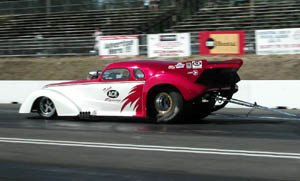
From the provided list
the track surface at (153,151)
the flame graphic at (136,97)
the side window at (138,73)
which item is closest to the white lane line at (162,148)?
the track surface at (153,151)

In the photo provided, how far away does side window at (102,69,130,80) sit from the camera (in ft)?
34.4

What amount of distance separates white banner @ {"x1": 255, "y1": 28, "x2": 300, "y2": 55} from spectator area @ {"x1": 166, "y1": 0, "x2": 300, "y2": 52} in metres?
1.73

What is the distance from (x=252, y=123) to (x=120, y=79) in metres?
3.06

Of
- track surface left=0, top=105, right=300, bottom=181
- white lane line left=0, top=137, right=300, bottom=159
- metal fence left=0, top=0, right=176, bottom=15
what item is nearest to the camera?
track surface left=0, top=105, right=300, bottom=181

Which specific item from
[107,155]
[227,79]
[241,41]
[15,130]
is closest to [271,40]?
[241,41]

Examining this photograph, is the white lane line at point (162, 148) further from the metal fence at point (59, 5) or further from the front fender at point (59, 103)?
the metal fence at point (59, 5)

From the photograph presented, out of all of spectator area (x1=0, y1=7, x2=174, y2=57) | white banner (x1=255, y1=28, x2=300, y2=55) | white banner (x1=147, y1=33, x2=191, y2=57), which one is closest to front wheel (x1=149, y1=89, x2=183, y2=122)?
white banner (x1=255, y1=28, x2=300, y2=55)

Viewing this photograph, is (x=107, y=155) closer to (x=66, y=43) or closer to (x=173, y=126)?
(x=173, y=126)

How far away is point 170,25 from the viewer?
2742 centimetres

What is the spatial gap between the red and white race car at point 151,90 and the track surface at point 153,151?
0.35m

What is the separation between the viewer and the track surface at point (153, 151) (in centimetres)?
562

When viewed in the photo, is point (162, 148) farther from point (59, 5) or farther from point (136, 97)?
point (59, 5)

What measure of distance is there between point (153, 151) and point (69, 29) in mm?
23464

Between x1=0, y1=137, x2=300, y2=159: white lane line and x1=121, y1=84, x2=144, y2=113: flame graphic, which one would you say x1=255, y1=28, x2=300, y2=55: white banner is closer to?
x1=121, y1=84, x2=144, y2=113: flame graphic
